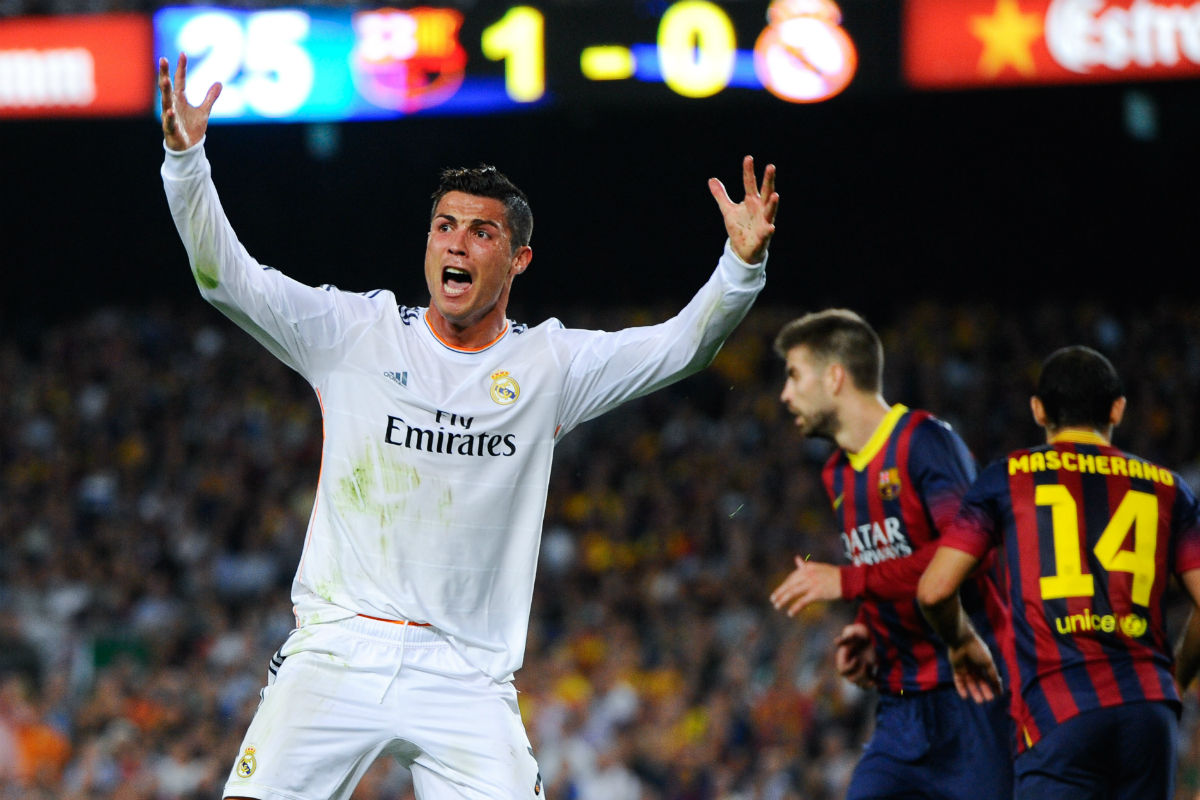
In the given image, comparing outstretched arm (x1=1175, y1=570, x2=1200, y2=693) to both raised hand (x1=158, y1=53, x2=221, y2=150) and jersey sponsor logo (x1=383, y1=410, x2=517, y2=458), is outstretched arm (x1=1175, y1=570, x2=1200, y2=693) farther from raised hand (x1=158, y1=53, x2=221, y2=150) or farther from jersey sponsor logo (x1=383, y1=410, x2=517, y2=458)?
raised hand (x1=158, y1=53, x2=221, y2=150)

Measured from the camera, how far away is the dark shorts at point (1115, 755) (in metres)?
4.38

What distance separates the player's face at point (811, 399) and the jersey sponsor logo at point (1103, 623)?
3.78ft

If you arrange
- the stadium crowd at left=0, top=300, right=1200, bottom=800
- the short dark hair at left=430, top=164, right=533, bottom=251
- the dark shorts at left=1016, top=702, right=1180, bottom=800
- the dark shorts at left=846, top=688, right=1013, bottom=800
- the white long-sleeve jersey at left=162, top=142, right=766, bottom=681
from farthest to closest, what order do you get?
the stadium crowd at left=0, top=300, right=1200, bottom=800
the dark shorts at left=846, top=688, right=1013, bottom=800
the short dark hair at left=430, top=164, right=533, bottom=251
the dark shorts at left=1016, top=702, right=1180, bottom=800
the white long-sleeve jersey at left=162, top=142, right=766, bottom=681

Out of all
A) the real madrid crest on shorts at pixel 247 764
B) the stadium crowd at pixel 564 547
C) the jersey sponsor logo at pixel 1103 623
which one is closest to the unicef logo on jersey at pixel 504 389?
the real madrid crest on shorts at pixel 247 764

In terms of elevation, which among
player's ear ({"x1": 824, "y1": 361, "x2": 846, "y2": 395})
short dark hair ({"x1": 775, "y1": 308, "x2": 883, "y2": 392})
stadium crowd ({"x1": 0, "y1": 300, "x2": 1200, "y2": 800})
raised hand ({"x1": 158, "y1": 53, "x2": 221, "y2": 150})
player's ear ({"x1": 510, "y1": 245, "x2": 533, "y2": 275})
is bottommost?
stadium crowd ({"x1": 0, "y1": 300, "x2": 1200, "y2": 800})

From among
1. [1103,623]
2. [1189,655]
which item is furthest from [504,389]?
[1189,655]

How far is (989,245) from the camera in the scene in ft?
61.8

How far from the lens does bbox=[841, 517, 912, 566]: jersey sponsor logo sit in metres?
5.09

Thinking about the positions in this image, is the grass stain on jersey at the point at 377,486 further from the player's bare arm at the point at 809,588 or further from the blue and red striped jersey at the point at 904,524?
the blue and red striped jersey at the point at 904,524

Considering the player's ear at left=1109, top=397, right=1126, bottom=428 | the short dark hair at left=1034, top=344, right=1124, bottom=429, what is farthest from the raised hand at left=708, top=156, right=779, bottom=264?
the player's ear at left=1109, top=397, right=1126, bottom=428

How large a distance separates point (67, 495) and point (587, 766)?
7.45 m


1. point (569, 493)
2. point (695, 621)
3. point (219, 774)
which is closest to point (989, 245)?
point (569, 493)

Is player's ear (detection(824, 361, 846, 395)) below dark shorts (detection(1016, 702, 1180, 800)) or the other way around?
the other way around

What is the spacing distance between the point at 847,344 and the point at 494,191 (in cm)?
149
